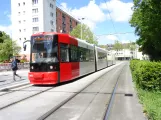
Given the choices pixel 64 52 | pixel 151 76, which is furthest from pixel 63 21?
pixel 151 76

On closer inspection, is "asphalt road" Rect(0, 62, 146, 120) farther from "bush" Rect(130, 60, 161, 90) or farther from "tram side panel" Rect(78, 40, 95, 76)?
"tram side panel" Rect(78, 40, 95, 76)

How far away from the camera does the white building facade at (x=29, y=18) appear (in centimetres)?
6700

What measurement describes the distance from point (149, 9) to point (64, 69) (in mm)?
16238

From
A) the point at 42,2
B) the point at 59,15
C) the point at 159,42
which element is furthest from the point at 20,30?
the point at 159,42

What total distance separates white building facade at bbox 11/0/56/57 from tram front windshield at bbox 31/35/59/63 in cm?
5154

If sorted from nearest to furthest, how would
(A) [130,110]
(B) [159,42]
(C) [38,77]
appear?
(A) [130,110] → (C) [38,77] → (B) [159,42]

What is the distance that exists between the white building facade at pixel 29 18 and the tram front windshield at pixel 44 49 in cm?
5154

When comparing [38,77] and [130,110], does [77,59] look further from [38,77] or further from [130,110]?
[130,110]

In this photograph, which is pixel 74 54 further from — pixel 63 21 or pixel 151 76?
pixel 63 21

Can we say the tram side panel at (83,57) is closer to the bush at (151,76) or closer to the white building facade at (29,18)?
the bush at (151,76)

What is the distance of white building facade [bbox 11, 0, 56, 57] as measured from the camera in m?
67.0

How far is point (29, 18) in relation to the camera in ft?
224

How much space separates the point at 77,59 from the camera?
18.5 metres

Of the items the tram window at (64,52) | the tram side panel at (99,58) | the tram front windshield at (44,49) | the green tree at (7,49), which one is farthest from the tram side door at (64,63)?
the green tree at (7,49)
